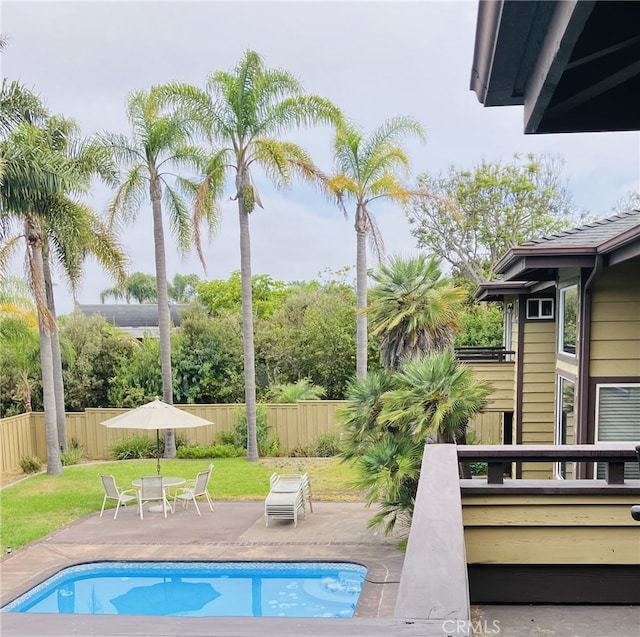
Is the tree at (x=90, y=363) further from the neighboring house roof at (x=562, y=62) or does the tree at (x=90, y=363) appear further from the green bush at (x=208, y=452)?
the neighboring house roof at (x=562, y=62)

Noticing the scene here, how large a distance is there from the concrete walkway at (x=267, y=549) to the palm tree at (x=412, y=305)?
3.35 m

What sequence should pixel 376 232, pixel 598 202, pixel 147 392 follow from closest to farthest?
pixel 376 232 < pixel 147 392 < pixel 598 202

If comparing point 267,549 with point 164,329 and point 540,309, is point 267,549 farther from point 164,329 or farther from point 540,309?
point 164,329

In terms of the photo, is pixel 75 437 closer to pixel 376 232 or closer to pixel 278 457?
pixel 278 457

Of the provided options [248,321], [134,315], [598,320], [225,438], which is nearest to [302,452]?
[225,438]

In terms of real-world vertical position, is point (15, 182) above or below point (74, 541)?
above

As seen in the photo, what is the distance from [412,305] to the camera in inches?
402

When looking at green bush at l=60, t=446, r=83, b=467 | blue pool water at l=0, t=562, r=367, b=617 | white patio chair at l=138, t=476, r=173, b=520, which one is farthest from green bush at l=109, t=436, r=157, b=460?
blue pool water at l=0, t=562, r=367, b=617

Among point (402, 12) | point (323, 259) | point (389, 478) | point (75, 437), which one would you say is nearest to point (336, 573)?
point (389, 478)

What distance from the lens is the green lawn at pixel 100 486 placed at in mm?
10398

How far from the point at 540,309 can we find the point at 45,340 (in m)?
11.1

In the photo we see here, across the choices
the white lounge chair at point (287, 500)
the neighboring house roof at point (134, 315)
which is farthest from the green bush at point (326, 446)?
the neighboring house roof at point (134, 315)

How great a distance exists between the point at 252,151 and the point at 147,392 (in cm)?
868

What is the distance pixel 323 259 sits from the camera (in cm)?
3256
